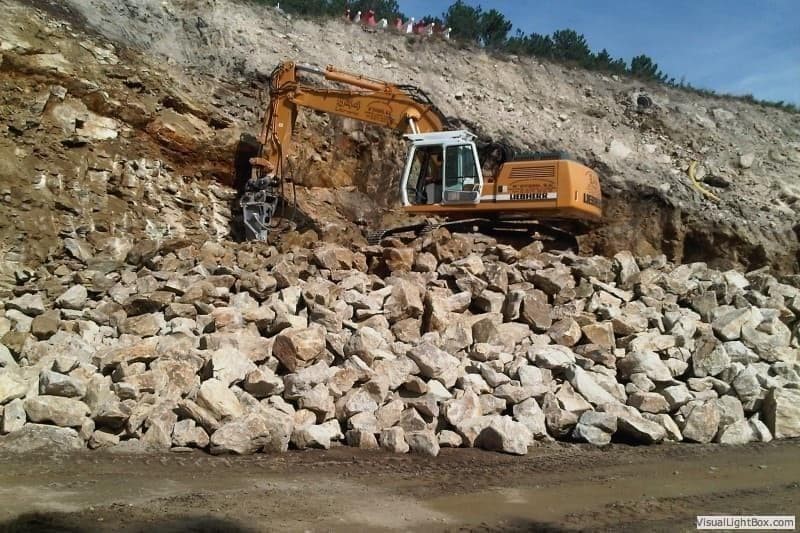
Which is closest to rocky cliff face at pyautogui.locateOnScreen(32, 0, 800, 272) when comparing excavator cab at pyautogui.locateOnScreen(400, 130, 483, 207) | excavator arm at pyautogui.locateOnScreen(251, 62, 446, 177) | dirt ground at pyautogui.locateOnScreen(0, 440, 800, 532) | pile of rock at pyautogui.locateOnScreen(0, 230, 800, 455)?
excavator arm at pyautogui.locateOnScreen(251, 62, 446, 177)

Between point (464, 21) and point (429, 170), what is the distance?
11.1m

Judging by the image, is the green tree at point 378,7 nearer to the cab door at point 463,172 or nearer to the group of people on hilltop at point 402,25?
the group of people on hilltop at point 402,25

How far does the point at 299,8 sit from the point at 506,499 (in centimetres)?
1478

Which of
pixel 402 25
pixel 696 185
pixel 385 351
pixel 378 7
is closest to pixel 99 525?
pixel 385 351

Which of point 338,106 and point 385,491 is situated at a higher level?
point 338,106

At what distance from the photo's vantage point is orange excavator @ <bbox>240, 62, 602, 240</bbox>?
390 inches

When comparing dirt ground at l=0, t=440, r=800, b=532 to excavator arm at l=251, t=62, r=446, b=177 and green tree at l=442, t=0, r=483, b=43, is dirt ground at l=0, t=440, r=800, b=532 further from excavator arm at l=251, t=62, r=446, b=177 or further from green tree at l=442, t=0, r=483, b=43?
green tree at l=442, t=0, r=483, b=43

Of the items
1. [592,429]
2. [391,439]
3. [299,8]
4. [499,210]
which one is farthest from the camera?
[299,8]

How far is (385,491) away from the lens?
4.20 metres

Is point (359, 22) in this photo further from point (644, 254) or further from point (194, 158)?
point (644, 254)

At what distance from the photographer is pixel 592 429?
5.71 metres

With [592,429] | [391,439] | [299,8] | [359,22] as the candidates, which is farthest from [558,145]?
[391,439]

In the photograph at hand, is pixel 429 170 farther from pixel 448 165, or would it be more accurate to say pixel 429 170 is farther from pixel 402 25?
pixel 402 25

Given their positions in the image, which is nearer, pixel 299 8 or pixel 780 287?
pixel 780 287
